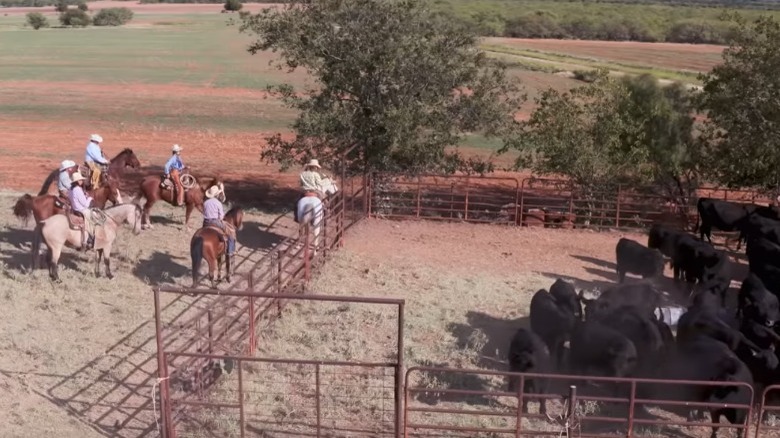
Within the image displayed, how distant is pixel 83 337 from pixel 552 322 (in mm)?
5853

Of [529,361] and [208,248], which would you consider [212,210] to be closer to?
[208,248]

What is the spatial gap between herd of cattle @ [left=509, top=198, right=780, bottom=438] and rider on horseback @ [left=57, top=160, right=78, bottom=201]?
7.29m

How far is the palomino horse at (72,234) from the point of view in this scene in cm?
1201

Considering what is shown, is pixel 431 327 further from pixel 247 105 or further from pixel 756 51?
pixel 247 105

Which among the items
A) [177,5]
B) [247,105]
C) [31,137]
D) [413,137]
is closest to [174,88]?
[247,105]

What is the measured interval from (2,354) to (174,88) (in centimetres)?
3689

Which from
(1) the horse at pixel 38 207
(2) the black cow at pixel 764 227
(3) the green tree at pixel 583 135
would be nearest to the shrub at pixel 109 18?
(3) the green tree at pixel 583 135

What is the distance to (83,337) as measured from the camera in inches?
411

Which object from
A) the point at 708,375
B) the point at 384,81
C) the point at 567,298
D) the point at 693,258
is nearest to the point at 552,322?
the point at 567,298

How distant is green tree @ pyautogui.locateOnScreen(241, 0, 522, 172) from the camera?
16.4 meters

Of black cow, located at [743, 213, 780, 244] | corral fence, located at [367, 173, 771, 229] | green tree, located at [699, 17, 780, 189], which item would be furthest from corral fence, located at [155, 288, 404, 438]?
green tree, located at [699, 17, 780, 189]

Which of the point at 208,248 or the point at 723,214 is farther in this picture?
the point at 723,214

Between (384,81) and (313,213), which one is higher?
(384,81)

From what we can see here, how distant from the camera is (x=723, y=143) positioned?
56.6ft
